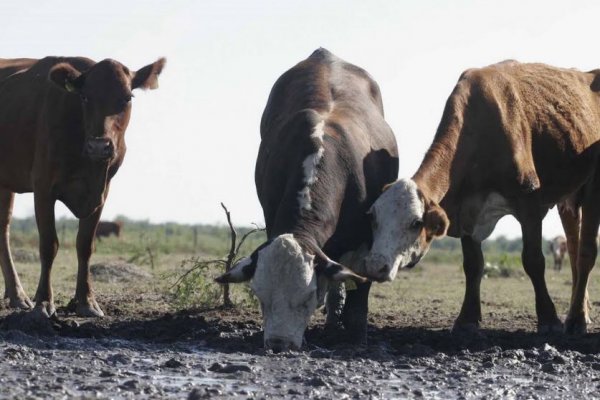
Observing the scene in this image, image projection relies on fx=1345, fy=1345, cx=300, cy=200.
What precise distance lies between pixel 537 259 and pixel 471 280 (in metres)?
0.95

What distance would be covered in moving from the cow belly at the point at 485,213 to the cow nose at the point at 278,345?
115 inches

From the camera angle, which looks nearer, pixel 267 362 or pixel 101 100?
pixel 267 362

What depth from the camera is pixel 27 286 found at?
16688 millimetres

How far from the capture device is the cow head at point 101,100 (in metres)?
12.3

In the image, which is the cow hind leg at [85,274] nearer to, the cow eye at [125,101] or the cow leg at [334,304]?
the cow eye at [125,101]

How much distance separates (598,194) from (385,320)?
248 cm

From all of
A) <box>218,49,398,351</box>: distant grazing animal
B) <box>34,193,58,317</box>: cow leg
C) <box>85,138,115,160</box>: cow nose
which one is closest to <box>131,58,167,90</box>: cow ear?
<box>218,49,398,351</box>: distant grazing animal

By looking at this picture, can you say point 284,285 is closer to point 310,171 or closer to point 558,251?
point 310,171

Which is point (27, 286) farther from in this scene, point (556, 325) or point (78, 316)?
point (556, 325)

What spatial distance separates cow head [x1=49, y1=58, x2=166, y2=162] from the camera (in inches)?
484

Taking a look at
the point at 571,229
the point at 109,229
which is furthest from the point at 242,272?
the point at 109,229

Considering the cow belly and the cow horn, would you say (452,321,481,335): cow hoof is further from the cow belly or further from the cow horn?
the cow horn

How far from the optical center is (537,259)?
12.4 meters

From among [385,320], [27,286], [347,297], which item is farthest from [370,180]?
[27,286]
